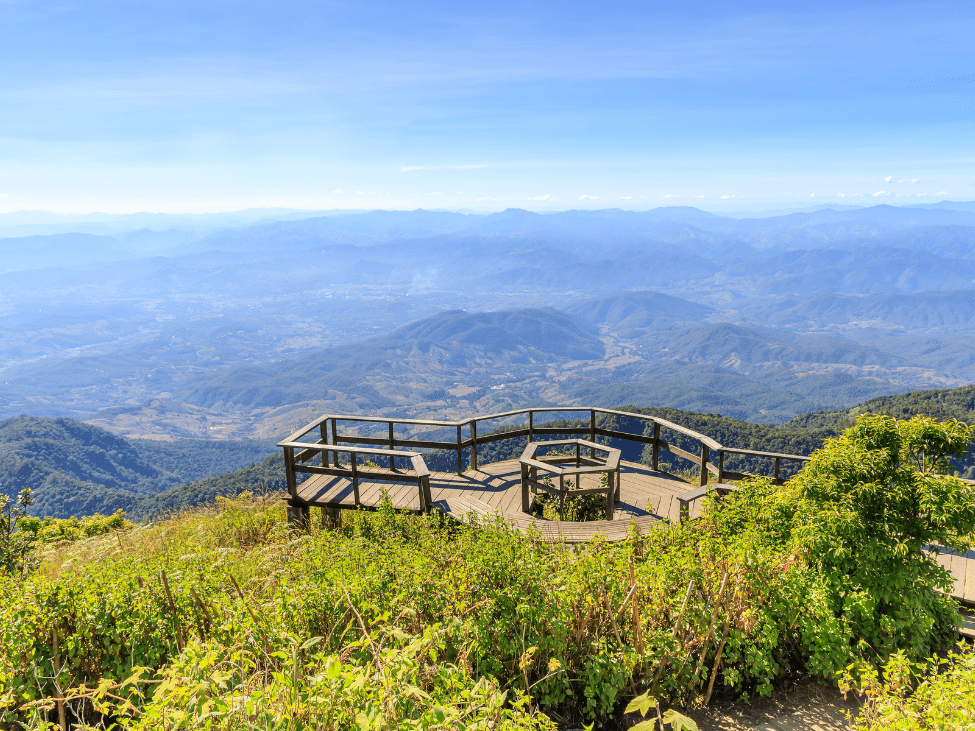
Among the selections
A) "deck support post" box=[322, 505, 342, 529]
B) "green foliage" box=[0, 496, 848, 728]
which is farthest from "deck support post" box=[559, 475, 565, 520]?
"deck support post" box=[322, 505, 342, 529]

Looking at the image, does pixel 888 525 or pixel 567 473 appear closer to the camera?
pixel 888 525

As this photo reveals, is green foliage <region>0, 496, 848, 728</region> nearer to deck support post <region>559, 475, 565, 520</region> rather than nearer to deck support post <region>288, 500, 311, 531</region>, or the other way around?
deck support post <region>559, 475, 565, 520</region>

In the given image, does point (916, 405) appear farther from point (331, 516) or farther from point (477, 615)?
point (477, 615)

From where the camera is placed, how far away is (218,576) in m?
4.61

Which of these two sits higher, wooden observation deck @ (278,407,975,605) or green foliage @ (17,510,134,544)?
wooden observation deck @ (278,407,975,605)

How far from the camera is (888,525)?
4059mm

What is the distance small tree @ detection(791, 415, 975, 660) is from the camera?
4.05 metres

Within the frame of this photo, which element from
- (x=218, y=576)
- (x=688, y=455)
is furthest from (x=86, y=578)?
(x=688, y=455)

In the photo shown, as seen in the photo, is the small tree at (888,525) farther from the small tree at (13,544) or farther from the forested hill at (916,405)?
the forested hill at (916,405)

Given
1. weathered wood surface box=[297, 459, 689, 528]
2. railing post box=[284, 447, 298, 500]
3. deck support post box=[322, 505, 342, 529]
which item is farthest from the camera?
deck support post box=[322, 505, 342, 529]

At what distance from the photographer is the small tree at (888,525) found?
13.3ft

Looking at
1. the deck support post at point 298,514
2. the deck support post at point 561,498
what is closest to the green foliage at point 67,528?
the deck support post at point 298,514

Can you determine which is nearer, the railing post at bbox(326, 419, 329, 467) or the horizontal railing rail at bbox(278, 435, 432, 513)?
the horizontal railing rail at bbox(278, 435, 432, 513)

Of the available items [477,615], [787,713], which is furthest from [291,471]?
[787,713]
